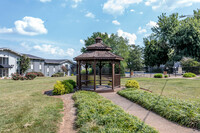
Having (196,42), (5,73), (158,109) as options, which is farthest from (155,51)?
(5,73)

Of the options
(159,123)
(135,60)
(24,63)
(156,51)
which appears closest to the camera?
(159,123)

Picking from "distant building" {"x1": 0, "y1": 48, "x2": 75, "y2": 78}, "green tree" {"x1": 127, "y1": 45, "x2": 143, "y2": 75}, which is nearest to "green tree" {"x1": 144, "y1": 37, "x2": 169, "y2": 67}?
"green tree" {"x1": 127, "y1": 45, "x2": 143, "y2": 75}

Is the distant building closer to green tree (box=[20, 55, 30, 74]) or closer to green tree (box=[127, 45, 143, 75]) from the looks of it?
green tree (box=[20, 55, 30, 74])

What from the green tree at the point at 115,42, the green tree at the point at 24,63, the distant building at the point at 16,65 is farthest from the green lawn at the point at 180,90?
the distant building at the point at 16,65

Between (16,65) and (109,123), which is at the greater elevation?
(16,65)

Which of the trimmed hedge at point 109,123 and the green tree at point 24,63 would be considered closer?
the trimmed hedge at point 109,123

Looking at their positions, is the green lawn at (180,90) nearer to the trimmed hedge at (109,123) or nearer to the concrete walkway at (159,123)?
the concrete walkway at (159,123)

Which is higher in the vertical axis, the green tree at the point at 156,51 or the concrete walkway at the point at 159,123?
the green tree at the point at 156,51

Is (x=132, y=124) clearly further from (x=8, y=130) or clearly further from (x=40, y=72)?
(x=40, y=72)

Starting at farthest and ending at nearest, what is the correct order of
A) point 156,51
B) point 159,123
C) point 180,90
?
1. point 156,51
2. point 180,90
3. point 159,123

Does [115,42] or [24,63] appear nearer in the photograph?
[24,63]

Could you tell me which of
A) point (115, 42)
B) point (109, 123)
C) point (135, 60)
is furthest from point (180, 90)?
point (135, 60)

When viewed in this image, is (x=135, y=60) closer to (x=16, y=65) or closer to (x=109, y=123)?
(x=16, y=65)

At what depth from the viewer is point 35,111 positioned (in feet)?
17.1
